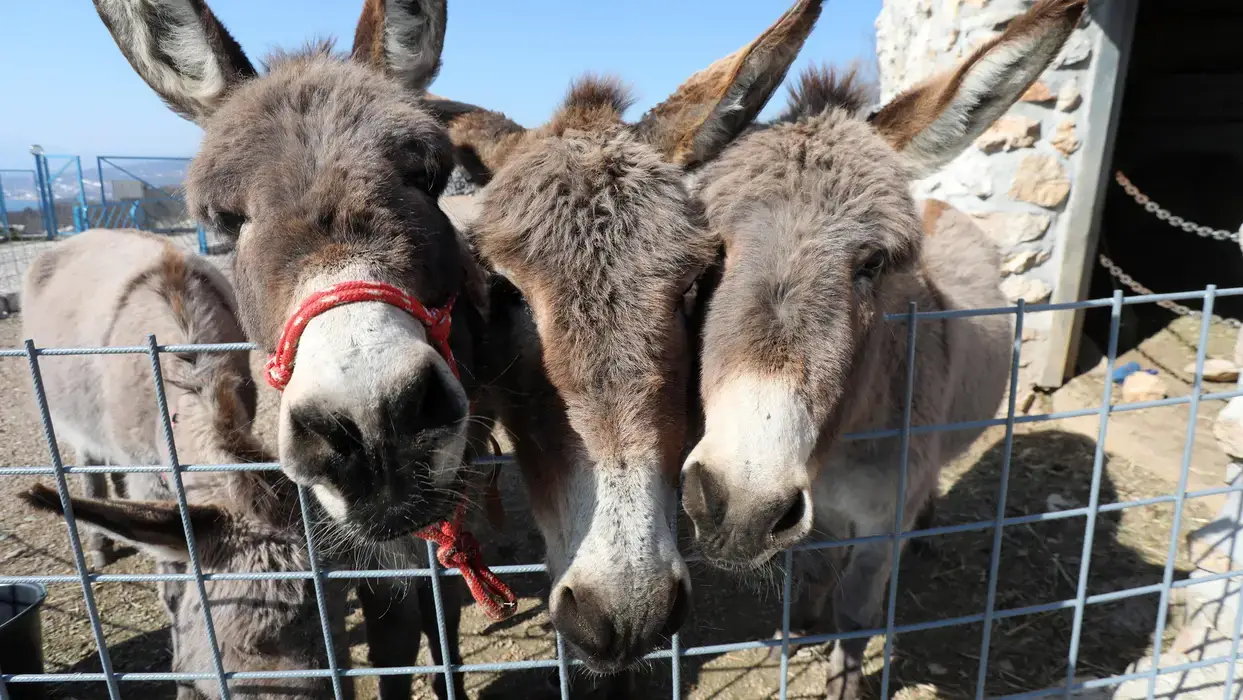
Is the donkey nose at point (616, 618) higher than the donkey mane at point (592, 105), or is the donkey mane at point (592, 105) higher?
the donkey mane at point (592, 105)

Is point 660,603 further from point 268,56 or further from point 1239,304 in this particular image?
point 1239,304

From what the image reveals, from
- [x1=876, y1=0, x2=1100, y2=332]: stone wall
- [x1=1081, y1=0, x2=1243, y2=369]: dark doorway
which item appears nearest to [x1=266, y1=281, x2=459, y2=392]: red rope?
[x1=876, y1=0, x2=1100, y2=332]: stone wall

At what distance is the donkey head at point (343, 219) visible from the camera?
50.2 inches

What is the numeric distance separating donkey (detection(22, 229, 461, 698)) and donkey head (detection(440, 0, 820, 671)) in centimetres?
70

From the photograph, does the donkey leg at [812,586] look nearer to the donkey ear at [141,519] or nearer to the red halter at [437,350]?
the red halter at [437,350]

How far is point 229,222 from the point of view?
1747mm

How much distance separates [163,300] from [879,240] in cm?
385

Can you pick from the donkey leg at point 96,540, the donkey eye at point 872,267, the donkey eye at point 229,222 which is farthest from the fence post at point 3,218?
the donkey eye at point 872,267

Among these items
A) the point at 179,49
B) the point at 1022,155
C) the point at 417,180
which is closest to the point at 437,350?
the point at 417,180

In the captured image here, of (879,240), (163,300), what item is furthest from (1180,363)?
(163,300)

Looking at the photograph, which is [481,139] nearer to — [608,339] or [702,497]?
[608,339]

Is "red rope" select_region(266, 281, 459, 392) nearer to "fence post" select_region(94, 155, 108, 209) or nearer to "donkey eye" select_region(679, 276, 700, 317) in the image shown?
"donkey eye" select_region(679, 276, 700, 317)

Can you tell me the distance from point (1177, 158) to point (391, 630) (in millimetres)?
9775

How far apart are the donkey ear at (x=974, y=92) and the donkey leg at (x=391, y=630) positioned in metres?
2.60
